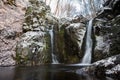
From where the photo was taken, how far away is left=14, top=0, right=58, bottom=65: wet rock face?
790 inches

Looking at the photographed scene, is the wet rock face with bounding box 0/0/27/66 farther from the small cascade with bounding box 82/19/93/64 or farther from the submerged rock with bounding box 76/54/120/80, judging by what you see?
the submerged rock with bounding box 76/54/120/80

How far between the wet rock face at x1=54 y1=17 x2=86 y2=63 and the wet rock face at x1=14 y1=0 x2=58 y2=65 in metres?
1.40

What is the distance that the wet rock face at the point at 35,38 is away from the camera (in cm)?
2008

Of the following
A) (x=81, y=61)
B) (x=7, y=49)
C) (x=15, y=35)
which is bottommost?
(x=81, y=61)

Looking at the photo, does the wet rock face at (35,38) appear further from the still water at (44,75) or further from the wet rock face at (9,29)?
the still water at (44,75)

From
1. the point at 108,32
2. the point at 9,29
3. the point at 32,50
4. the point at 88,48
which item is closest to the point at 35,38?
the point at 32,50

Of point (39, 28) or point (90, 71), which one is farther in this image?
point (39, 28)

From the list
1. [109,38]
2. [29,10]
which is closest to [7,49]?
[29,10]

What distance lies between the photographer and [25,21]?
23875mm

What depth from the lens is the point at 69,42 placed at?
22812mm

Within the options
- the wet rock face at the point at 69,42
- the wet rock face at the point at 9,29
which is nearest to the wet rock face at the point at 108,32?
the wet rock face at the point at 69,42

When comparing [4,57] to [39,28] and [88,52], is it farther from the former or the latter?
[88,52]

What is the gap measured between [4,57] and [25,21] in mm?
6028

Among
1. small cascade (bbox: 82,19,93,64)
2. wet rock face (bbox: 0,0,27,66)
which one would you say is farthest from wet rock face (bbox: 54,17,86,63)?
wet rock face (bbox: 0,0,27,66)
